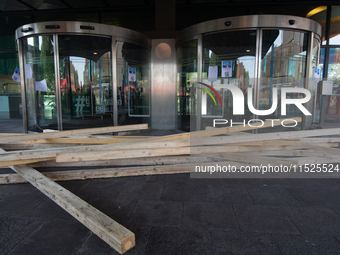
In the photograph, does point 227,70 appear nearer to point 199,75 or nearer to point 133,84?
point 199,75

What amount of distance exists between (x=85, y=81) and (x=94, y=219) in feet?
17.3

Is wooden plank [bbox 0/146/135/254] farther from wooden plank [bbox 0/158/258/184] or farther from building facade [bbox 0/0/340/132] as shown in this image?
building facade [bbox 0/0/340/132]

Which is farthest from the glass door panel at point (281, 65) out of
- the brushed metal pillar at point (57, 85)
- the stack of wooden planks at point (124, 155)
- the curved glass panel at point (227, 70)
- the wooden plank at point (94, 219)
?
the brushed metal pillar at point (57, 85)

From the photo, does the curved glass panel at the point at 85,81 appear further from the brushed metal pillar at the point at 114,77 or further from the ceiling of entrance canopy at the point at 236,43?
the ceiling of entrance canopy at the point at 236,43

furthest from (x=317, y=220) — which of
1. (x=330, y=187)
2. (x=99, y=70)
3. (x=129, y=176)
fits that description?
(x=99, y=70)

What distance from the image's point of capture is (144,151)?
2885mm

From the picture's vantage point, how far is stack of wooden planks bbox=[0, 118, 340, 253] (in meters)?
2.42

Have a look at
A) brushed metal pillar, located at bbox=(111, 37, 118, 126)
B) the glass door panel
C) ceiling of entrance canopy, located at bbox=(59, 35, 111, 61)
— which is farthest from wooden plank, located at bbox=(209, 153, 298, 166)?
ceiling of entrance canopy, located at bbox=(59, 35, 111, 61)

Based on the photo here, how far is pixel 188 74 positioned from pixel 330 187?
4693 mm

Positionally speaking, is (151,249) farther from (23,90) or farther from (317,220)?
(23,90)

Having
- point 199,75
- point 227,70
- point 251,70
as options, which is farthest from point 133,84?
point 251,70

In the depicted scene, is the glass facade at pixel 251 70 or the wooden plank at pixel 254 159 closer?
the wooden plank at pixel 254 159

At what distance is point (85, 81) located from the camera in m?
6.67

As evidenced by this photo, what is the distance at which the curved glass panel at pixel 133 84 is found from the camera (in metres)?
6.95
